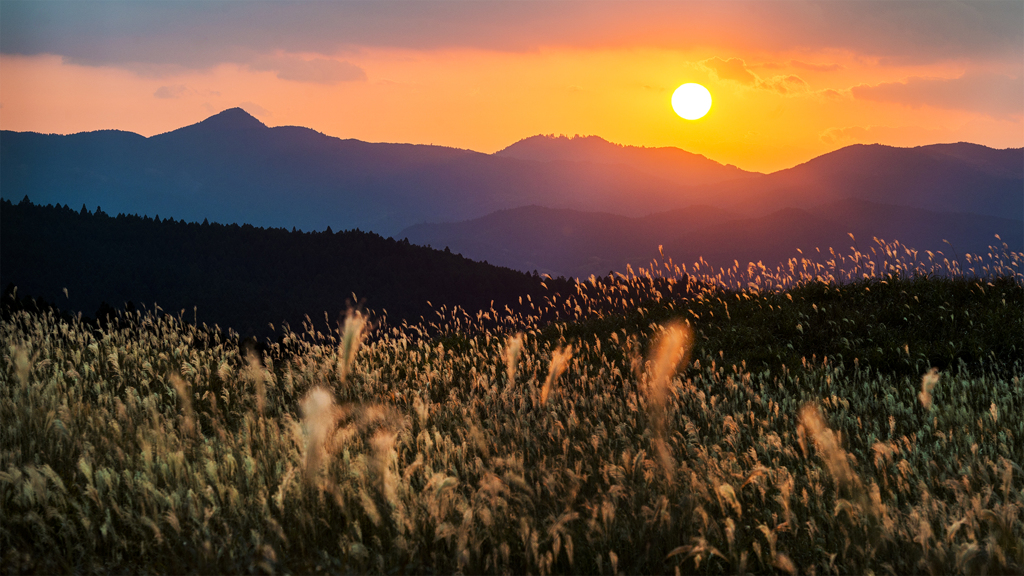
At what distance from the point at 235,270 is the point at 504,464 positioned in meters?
106

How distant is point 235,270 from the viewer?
10031cm

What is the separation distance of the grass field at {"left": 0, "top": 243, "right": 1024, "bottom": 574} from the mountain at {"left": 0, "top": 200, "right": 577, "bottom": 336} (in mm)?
79612

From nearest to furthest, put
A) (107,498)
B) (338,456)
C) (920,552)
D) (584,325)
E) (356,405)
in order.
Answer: (920,552) < (107,498) < (338,456) < (356,405) < (584,325)

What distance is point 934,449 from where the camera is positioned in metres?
4.59

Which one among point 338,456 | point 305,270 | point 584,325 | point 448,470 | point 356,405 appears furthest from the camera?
point 305,270

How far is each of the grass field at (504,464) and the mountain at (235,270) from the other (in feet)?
261

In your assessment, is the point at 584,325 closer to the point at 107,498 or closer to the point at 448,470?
the point at 448,470

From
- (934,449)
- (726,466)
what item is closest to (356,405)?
(726,466)

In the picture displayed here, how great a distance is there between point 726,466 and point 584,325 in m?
8.05

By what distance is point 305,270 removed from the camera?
333 feet

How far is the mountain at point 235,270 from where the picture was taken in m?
88.8

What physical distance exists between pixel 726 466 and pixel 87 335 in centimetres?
771

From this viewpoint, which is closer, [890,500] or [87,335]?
[890,500]

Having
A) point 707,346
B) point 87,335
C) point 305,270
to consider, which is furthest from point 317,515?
point 305,270
